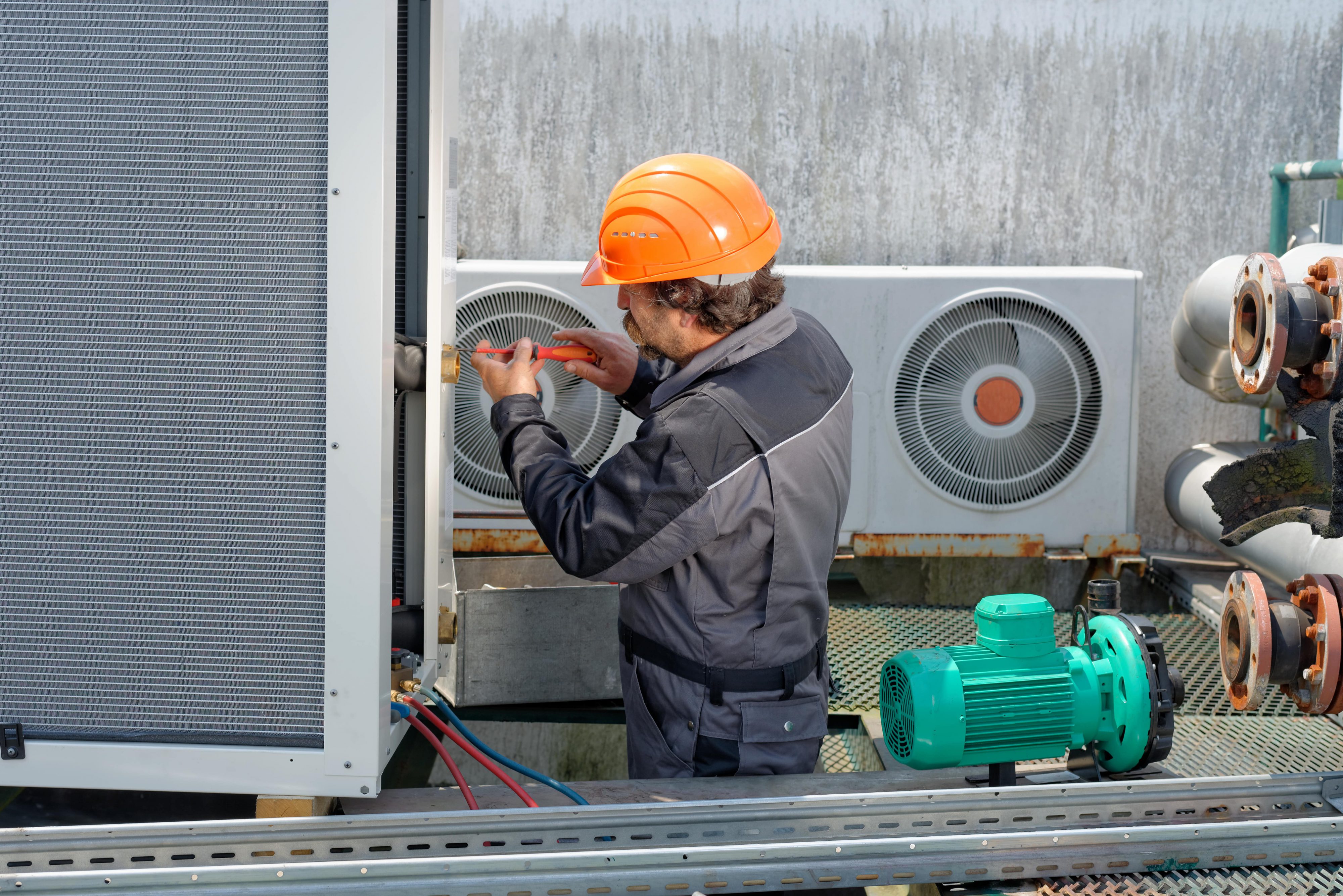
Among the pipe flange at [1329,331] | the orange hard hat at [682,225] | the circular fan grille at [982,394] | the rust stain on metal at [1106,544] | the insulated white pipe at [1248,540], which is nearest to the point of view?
the pipe flange at [1329,331]

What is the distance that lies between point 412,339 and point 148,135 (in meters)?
0.46

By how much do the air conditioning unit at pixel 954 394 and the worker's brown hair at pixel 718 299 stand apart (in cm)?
146

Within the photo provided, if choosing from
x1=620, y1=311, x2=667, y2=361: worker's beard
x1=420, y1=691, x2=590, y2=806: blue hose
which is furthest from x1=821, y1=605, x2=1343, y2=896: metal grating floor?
x1=620, y1=311, x2=667, y2=361: worker's beard

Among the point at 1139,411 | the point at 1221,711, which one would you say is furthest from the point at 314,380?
the point at 1139,411

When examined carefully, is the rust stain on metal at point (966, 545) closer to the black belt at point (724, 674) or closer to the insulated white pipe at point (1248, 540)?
the insulated white pipe at point (1248, 540)

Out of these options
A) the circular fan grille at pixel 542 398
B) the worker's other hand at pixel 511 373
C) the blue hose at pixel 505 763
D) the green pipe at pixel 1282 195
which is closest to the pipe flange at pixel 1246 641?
the blue hose at pixel 505 763

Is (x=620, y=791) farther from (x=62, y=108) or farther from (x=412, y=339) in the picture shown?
(x=62, y=108)

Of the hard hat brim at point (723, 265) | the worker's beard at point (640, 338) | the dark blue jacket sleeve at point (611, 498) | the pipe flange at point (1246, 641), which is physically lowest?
the pipe flange at point (1246, 641)

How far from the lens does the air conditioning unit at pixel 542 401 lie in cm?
315

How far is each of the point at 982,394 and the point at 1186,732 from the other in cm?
118

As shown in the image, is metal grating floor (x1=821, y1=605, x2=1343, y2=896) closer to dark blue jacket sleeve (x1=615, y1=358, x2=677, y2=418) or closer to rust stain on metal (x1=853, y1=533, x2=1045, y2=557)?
rust stain on metal (x1=853, y1=533, x2=1045, y2=557)

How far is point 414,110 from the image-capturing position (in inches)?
65.0

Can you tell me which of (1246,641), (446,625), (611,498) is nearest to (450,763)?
(446,625)

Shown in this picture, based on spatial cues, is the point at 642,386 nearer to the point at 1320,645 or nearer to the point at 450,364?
the point at 450,364
